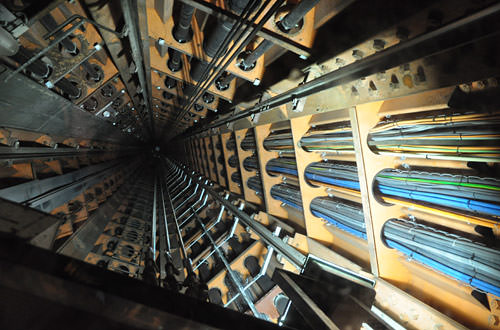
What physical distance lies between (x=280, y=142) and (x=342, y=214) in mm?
1436

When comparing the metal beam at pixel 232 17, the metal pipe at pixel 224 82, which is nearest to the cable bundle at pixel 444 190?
the metal beam at pixel 232 17

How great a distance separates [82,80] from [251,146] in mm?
2986

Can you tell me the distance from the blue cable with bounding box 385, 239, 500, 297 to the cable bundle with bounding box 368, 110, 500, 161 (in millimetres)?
746

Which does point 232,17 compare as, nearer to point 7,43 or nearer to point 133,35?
point 133,35

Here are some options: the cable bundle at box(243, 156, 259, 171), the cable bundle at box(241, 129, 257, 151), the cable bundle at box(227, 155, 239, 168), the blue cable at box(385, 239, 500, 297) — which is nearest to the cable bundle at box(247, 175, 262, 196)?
the cable bundle at box(243, 156, 259, 171)

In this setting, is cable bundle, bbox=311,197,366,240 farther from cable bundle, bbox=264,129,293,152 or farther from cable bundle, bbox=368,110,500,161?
cable bundle, bbox=264,129,293,152

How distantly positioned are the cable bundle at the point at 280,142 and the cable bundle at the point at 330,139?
0.47 meters

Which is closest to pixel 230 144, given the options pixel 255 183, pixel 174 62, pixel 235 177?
pixel 235 177

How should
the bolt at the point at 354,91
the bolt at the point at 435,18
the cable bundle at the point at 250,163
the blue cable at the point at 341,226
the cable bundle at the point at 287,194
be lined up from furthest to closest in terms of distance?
the cable bundle at the point at 250,163 → the cable bundle at the point at 287,194 → the blue cable at the point at 341,226 → the bolt at the point at 354,91 → the bolt at the point at 435,18

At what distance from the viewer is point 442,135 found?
1623 mm

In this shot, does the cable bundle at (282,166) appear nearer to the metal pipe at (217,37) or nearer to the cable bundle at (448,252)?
the cable bundle at (448,252)

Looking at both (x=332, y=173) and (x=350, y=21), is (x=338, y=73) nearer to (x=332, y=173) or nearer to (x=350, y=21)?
(x=350, y=21)

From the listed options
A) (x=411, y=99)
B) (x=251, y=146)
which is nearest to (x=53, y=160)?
(x=251, y=146)

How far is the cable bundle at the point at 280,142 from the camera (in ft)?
11.3
